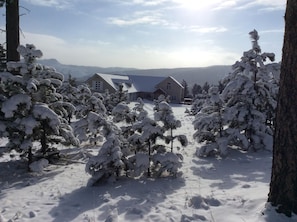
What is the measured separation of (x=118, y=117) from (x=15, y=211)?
306 inches

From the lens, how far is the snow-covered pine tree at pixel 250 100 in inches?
487

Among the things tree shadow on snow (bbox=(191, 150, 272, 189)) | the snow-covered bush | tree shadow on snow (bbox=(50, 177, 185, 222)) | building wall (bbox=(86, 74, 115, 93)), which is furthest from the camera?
building wall (bbox=(86, 74, 115, 93))

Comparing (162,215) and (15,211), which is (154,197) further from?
(15,211)

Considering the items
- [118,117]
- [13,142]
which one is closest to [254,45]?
[118,117]

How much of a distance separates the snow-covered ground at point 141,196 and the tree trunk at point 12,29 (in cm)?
371

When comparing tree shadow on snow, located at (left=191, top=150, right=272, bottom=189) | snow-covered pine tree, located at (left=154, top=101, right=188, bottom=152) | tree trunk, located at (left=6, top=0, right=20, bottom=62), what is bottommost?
tree shadow on snow, located at (left=191, top=150, right=272, bottom=189)

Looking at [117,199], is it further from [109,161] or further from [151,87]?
[151,87]

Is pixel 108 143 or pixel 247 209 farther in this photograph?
pixel 108 143

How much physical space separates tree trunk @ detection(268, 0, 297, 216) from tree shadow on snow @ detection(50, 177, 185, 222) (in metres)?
2.39

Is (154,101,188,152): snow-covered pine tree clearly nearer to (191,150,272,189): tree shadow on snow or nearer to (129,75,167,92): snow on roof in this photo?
(191,150,272,189): tree shadow on snow

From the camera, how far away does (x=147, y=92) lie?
65.3 meters

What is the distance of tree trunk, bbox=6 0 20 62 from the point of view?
402 inches

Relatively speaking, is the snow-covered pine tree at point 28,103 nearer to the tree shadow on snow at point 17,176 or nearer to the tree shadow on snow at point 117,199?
the tree shadow on snow at point 17,176

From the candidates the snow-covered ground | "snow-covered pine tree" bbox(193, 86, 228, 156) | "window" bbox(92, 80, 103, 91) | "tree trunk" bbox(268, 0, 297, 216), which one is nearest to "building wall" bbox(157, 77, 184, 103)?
"window" bbox(92, 80, 103, 91)
